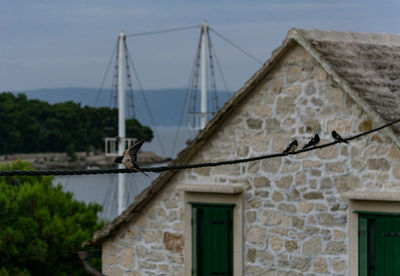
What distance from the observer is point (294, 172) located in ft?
37.4

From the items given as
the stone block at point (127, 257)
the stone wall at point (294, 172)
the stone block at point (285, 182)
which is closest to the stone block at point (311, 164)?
the stone wall at point (294, 172)

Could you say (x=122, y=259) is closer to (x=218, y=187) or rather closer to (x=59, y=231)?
(x=218, y=187)

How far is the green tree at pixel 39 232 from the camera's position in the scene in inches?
790

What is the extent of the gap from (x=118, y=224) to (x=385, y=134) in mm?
4360

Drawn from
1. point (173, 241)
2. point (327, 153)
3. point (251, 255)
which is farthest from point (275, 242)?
point (173, 241)

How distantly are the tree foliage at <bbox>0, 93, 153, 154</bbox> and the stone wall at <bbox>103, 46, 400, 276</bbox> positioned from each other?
70.1 meters

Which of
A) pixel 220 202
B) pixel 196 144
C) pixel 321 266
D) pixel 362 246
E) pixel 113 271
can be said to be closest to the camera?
pixel 362 246

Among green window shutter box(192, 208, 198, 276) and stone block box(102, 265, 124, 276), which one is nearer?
green window shutter box(192, 208, 198, 276)

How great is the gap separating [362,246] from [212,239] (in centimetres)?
223

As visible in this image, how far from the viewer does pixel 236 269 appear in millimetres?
11812

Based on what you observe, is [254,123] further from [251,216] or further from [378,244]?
[378,244]

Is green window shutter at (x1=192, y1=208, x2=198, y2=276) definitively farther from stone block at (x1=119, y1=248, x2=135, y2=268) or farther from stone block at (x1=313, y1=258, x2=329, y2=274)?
stone block at (x1=313, y1=258, x2=329, y2=274)

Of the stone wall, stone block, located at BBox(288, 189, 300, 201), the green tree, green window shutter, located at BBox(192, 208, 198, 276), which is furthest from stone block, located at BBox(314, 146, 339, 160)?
the green tree

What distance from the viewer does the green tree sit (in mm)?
20062
